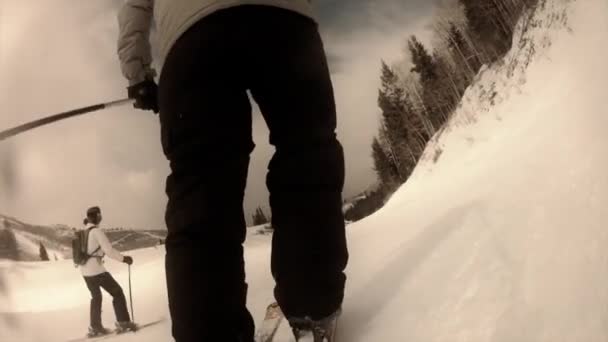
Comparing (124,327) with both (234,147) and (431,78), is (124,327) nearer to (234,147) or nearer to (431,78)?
(234,147)

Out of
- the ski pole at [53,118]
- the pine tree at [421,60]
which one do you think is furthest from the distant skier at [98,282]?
the pine tree at [421,60]

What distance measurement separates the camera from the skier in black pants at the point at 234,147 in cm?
45

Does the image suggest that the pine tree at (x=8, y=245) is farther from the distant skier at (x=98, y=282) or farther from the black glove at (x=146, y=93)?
the black glove at (x=146, y=93)

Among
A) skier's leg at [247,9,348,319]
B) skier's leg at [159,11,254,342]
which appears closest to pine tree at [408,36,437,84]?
skier's leg at [247,9,348,319]

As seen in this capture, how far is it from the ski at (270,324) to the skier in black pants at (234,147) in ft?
0.10

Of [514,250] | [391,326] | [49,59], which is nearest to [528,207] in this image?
[514,250]

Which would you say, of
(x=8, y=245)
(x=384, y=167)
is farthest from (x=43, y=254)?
(x=384, y=167)

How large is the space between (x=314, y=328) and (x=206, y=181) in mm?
212

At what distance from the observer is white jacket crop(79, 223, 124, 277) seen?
0.56 m

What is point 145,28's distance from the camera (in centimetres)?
53

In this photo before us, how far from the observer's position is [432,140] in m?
0.59

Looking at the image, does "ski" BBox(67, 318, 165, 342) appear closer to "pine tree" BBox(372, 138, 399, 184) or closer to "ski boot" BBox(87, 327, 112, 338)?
"ski boot" BBox(87, 327, 112, 338)

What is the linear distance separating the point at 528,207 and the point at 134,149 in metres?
0.45

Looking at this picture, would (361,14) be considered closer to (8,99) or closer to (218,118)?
(218,118)
